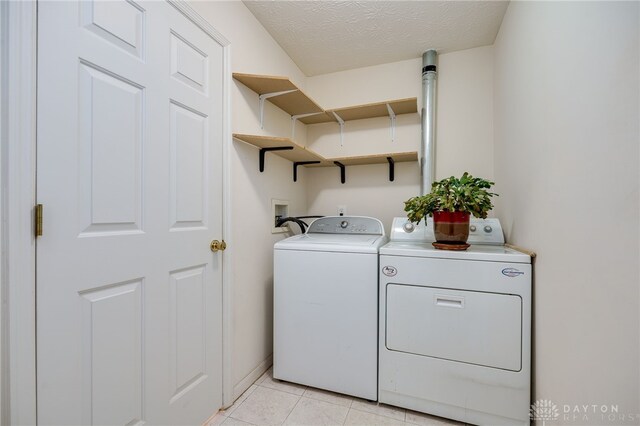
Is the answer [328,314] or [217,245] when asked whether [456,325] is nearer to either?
[328,314]

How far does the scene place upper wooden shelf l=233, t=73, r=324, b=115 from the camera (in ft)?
5.25

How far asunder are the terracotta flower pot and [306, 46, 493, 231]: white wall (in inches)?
31.3

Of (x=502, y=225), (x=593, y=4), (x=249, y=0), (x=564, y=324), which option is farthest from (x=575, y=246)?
(x=249, y=0)

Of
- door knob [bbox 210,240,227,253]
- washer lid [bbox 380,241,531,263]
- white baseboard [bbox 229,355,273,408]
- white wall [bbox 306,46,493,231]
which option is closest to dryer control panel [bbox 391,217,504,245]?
washer lid [bbox 380,241,531,263]

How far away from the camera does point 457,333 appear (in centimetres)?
141

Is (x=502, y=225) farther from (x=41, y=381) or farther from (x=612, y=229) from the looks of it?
(x=41, y=381)

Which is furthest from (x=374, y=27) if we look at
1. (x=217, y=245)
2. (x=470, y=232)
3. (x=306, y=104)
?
(x=217, y=245)

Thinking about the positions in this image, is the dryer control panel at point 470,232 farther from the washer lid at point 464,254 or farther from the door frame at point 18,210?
the door frame at point 18,210

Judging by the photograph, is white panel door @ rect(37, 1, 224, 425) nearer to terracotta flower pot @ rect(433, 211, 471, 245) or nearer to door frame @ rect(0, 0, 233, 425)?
door frame @ rect(0, 0, 233, 425)

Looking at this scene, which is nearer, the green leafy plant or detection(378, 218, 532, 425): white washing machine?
detection(378, 218, 532, 425): white washing machine

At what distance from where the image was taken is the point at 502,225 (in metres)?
1.82

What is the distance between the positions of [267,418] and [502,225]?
6.04 feet

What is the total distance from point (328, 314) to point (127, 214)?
1151mm

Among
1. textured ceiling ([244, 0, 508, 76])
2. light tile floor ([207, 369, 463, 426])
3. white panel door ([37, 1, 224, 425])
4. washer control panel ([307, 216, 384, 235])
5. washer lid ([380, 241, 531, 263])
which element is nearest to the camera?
white panel door ([37, 1, 224, 425])
